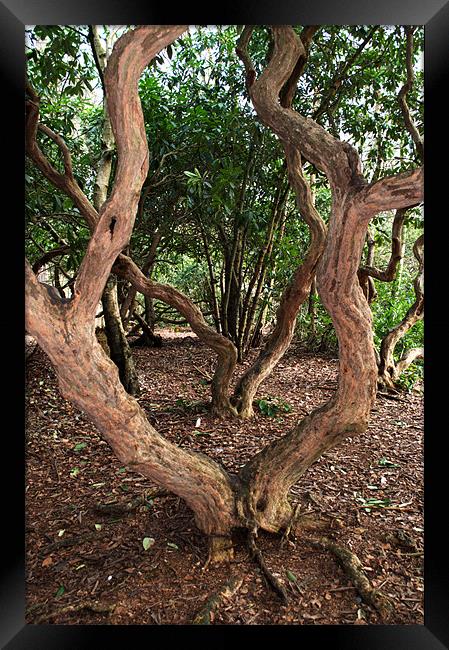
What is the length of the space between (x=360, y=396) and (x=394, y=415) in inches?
95.2

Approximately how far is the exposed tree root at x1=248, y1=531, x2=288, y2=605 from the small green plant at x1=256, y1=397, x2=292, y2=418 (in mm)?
1886

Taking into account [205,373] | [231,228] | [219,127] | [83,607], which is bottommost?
[83,607]

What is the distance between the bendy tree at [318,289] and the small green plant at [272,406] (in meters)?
1.73

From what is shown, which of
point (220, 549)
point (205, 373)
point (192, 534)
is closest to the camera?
point (220, 549)

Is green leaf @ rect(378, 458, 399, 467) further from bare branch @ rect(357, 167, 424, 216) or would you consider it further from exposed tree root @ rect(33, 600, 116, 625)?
bare branch @ rect(357, 167, 424, 216)

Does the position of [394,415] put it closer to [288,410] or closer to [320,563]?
[288,410]

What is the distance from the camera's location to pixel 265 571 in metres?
1.83

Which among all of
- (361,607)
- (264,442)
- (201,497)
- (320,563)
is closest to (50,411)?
(264,442)

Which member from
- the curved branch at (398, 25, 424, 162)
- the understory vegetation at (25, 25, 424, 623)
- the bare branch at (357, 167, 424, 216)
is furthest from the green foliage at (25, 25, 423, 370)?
Result: the bare branch at (357, 167, 424, 216)

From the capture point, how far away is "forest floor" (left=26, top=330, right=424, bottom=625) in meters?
1.73

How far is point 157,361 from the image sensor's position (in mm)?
5305

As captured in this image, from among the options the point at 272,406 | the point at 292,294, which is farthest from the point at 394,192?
the point at 272,406
